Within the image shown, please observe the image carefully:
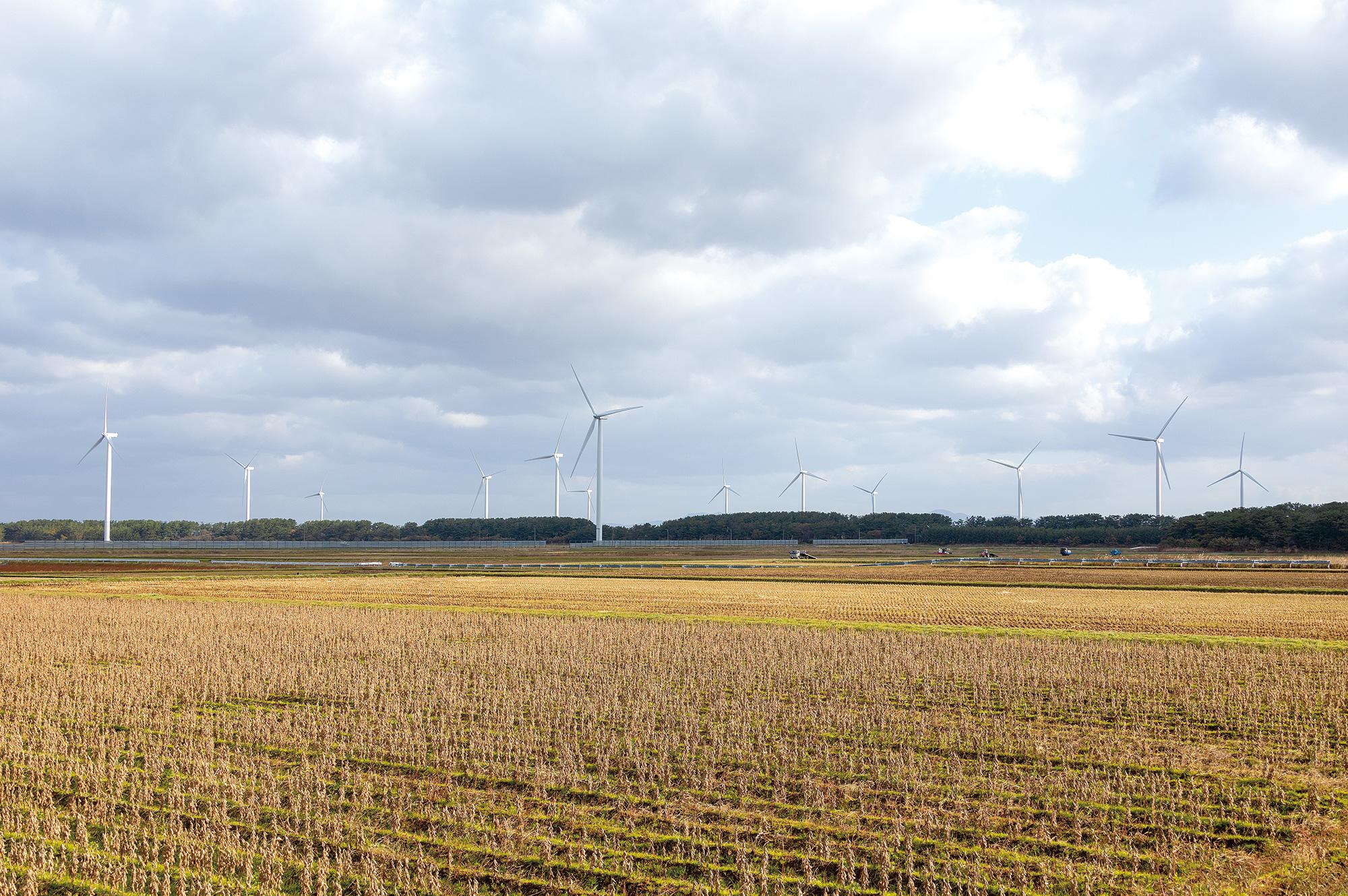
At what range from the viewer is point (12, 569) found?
83.6m

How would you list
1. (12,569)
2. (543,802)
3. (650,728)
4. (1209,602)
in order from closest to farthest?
(543,802) → (650,728) → (1209,602) → (12,569)

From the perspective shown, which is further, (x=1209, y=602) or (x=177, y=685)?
(x=1209, y=602)

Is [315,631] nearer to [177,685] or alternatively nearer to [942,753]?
[177,685]

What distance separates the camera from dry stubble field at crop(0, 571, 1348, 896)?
12.0 meters

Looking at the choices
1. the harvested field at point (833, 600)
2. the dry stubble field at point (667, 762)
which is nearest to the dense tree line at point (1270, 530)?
the harvested field at point (833, 600)

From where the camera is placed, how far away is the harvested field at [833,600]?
41406 mm

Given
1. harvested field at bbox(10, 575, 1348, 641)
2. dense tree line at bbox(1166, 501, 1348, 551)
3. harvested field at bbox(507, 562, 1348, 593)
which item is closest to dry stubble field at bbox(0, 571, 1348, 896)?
harvested field at bbox(10, 575, 1348, 641)

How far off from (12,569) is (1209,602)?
3744 inches

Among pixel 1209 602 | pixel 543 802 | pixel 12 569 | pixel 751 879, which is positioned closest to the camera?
pixel 751 879

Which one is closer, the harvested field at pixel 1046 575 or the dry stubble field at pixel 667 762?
the dry stubble field at pixel 667 762

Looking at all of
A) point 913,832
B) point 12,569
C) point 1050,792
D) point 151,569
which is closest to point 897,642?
point 1050,792

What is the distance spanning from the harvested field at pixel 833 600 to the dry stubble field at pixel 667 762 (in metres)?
5.79

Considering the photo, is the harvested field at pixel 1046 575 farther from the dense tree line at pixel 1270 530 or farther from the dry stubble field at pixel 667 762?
the dense tree line at pixel 1270 530

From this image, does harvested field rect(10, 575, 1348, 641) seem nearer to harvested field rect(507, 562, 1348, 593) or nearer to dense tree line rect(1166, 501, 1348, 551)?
harvested field rect(507, 562, 1348, 593)
